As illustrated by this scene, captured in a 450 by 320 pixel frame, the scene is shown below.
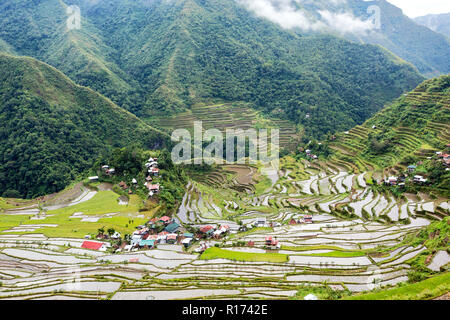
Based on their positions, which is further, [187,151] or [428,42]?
[428,42]

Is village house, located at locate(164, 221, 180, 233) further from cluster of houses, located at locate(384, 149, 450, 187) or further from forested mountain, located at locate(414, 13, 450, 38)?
forested mountain, located at locate(414, 13, 450, 38)

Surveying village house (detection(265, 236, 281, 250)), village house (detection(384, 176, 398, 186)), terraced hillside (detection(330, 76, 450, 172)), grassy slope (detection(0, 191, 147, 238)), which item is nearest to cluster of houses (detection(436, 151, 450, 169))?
terraced hillside (detection(330, 76, 450, 172))

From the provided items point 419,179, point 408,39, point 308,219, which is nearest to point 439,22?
point 408,39

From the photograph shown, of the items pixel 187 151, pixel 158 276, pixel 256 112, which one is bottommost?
pixel 158 276

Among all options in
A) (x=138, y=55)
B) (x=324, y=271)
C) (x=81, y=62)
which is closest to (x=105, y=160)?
(x=324, y=271)

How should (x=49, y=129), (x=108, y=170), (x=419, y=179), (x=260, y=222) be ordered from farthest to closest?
1. (x=49, y=129)
2. (x=108, y=170)
3. (x=419, y=179)
4. (x=260, y=222)

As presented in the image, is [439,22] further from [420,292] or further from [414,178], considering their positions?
[420,292]
